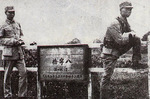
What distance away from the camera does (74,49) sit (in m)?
5.19

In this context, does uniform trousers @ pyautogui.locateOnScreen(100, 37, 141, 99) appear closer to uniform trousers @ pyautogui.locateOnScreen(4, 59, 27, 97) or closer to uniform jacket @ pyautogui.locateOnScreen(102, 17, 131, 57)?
uniform jacket @ pyautogui.locateOnScreen(102, 17, 131, 57)

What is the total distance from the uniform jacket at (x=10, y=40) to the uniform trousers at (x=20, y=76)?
0.35ft

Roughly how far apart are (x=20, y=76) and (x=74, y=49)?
122cm

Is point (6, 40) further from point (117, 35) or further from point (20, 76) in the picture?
point (117, 35)

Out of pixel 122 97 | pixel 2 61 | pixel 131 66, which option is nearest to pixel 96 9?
pixel 131 66

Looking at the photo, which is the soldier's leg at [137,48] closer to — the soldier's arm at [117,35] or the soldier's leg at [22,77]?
the soldier's arm at [117,35]

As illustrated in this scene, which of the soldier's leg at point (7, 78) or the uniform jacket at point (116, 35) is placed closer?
the uniform jacket at point (116, 35)

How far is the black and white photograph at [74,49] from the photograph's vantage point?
4.85 m

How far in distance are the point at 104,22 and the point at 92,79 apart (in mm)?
1101

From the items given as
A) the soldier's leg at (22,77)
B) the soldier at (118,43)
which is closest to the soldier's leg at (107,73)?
the soldier at (118,43)

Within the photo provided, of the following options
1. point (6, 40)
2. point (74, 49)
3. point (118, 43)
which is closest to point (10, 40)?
point (6, 40)

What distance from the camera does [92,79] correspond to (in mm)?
5086

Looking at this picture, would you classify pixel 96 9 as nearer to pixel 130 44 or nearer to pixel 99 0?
pixel 99 0

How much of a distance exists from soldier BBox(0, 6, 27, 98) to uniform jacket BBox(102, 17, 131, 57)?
1723 millimetres
